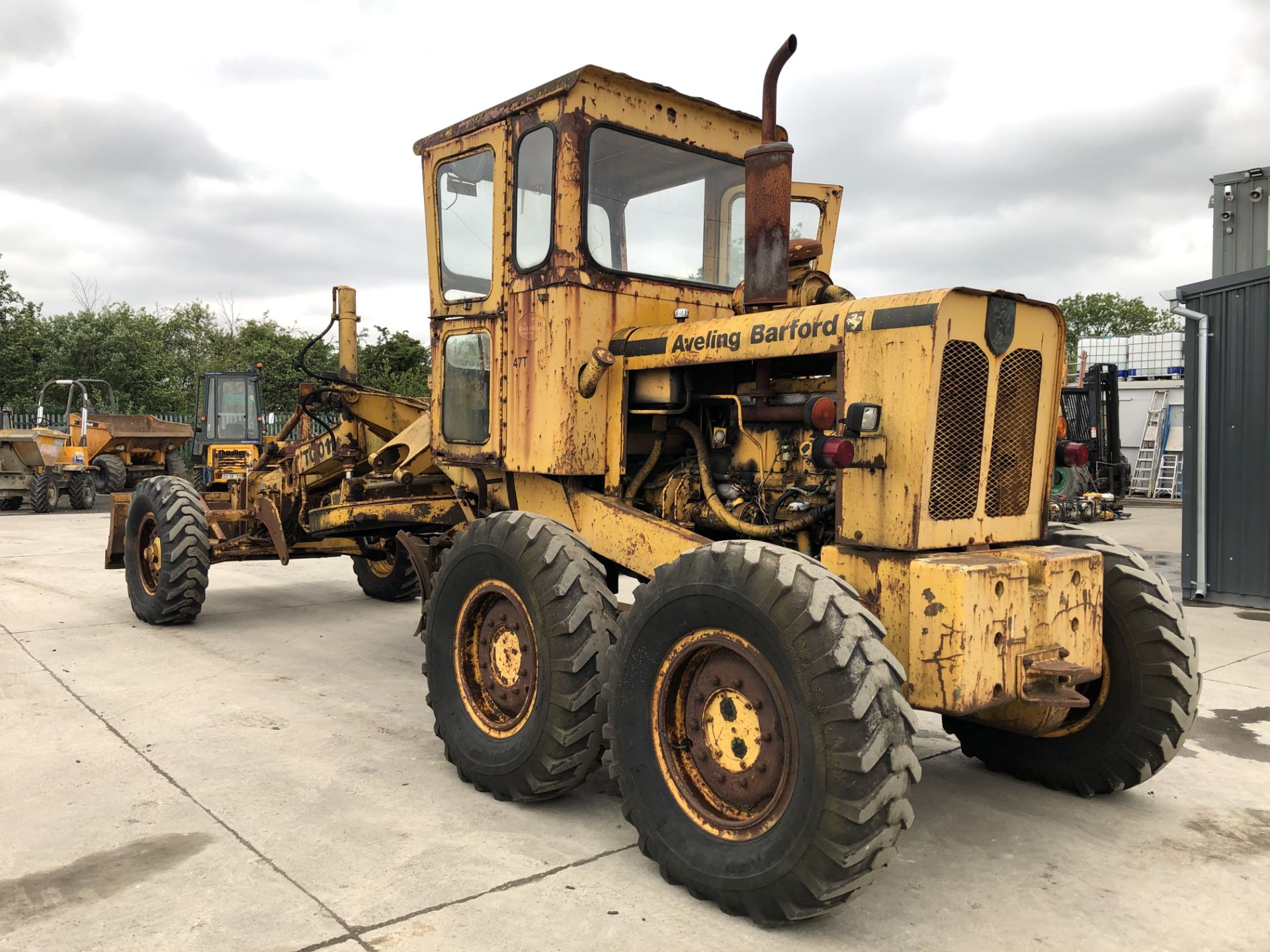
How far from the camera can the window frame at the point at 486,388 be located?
5.19m

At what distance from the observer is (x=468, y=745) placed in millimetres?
4426

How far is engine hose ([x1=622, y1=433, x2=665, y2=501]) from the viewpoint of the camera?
480 cm

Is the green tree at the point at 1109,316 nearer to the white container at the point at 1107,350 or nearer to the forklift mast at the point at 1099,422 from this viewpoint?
the white container at the point at 1107,350

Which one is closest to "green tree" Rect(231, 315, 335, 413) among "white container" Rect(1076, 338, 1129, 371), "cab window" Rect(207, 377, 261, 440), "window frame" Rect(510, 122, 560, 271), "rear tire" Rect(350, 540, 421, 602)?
"cab window" Rect(207, 377, 261, 440)

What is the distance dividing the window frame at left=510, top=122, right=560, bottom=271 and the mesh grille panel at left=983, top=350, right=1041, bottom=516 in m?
2.17

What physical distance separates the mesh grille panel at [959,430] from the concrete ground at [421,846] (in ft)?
4.39

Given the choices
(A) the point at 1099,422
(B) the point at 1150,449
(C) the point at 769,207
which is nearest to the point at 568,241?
(C) the point at 769,207

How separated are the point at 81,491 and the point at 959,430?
20.6 m

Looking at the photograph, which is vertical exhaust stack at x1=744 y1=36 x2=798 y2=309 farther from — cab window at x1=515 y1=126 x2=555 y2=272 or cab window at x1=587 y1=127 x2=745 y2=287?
cab window at x1=515 y1=126 x2=555 y2=272

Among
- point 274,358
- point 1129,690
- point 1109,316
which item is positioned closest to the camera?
point 1129,690

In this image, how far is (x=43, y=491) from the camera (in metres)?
19.5

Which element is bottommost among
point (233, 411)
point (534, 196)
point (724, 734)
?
point (724, 734)

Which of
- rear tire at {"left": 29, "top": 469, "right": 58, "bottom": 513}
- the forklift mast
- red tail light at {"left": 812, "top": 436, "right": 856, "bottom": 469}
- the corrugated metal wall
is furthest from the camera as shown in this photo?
rear tire at {"left": 29, "top": 469, "right": 58, "bottom": 513}

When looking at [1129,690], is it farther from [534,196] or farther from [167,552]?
[167,552]
